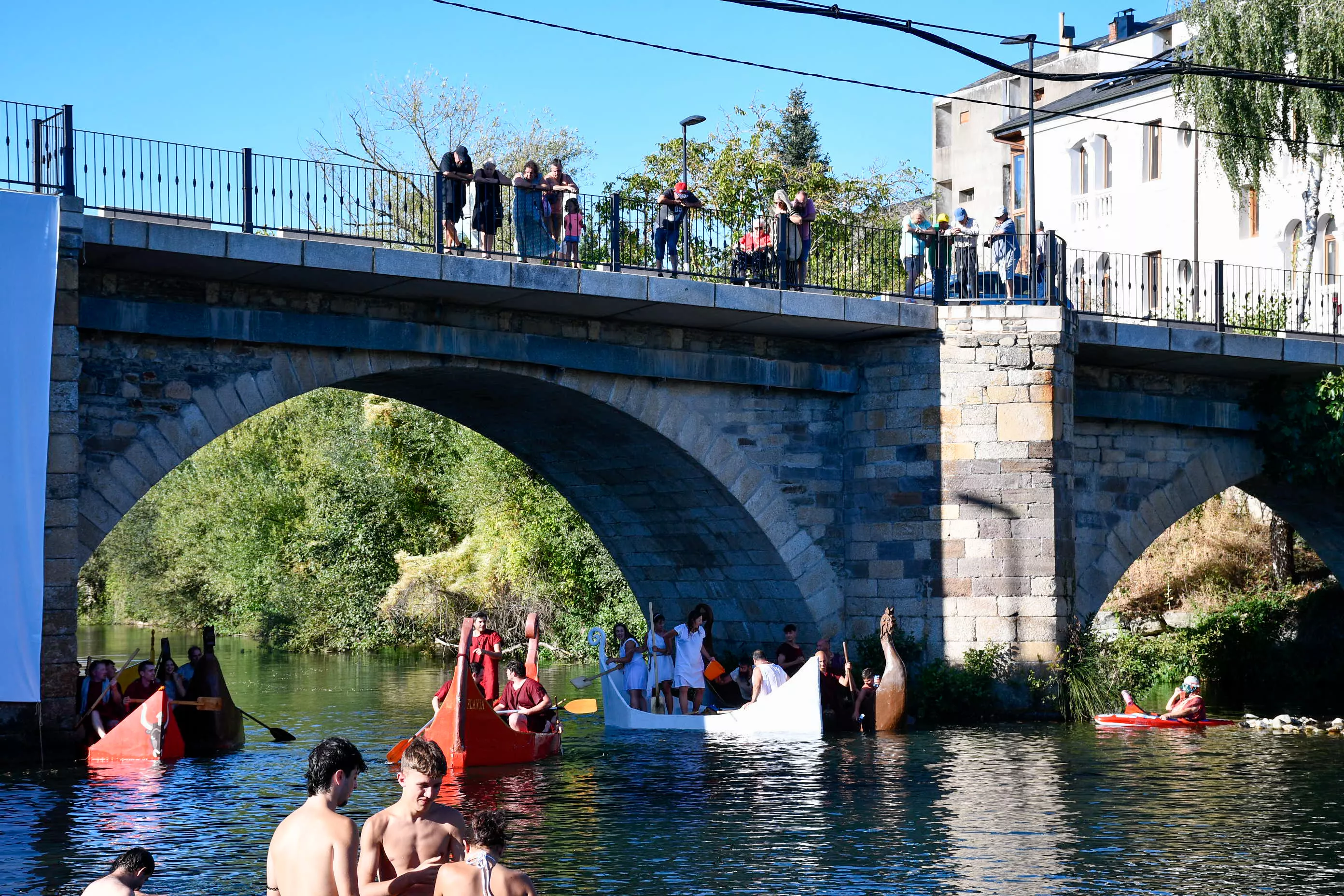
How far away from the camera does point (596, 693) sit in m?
25.7

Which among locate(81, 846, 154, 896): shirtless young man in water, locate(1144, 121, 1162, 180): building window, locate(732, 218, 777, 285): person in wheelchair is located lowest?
locate(81, 846, 154, 896): shirtless young man in water

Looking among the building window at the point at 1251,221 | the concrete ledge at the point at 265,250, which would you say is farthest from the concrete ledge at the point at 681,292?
the building window at the point at 1251,221

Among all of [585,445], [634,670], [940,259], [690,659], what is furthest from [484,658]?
[940,259]

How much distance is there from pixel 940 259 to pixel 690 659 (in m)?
5.50

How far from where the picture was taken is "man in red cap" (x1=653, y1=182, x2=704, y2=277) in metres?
18.8

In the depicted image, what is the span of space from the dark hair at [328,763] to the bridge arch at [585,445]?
9.00 metres

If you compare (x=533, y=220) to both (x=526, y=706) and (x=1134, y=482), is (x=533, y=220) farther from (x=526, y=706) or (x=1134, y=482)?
(x=1134, y=482)

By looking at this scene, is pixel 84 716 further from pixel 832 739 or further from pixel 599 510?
pixel 599 510

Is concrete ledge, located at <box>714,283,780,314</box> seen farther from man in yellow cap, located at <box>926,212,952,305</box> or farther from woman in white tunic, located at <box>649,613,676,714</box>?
woman in white tunic, located at <box>649,613,676,714</box>

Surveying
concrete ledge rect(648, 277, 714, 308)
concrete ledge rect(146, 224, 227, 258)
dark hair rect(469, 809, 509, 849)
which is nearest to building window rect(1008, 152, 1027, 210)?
concrete ledge rect(648, 277, 714, 308)

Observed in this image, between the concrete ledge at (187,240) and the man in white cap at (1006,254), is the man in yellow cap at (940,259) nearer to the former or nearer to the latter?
the man in white cap at (1006,254)

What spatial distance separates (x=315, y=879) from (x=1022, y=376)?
1387 centimetres

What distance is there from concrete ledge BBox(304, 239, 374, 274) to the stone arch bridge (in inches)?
0.9

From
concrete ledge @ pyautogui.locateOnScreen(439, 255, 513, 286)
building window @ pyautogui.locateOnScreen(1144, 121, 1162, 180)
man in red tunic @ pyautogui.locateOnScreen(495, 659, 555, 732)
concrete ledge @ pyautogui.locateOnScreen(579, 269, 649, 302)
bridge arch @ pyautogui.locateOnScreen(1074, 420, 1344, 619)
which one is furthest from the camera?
building window @ pyautogui.locateOnScreen(1144, 121, 1162, 180)
